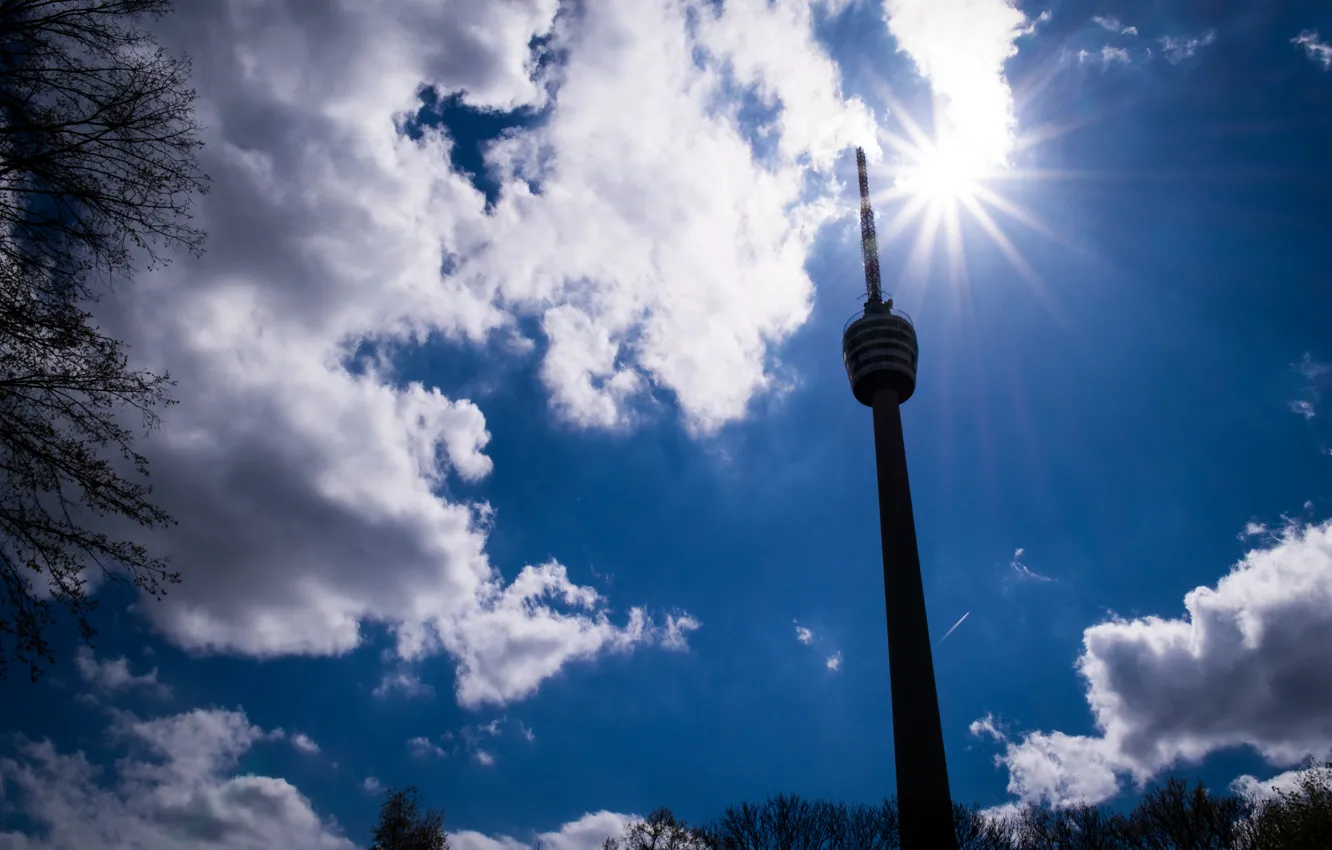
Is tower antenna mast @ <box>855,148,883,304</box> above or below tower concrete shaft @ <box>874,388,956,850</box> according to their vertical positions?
above

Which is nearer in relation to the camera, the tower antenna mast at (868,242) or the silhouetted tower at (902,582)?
the silhouetted tower at (902,582)

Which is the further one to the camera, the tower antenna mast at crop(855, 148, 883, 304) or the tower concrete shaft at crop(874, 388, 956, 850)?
the tower antenna mast at crop(855, 148, 883, 304)

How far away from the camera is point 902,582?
5069 centimetres

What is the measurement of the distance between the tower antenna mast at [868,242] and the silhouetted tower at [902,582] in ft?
0.46

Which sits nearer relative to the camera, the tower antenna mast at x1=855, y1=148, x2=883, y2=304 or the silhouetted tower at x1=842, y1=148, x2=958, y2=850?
the silhouetted tower at x1=842, y1=148, x2=958, y2=850

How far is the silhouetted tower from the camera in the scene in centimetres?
4328

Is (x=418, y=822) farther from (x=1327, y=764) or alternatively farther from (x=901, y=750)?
(x=1327, y=764)

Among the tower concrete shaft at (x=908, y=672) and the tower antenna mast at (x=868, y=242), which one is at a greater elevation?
the tower antenna mast at (x=868, y=242)

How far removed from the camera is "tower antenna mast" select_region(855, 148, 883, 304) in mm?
69062

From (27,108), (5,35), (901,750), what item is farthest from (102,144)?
(901,750)

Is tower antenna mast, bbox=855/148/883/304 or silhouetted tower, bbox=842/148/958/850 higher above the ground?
tower antenna mast, bbox=855/148/883/304

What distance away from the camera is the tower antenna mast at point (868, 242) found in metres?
69.1

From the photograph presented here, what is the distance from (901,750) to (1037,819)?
12264mm

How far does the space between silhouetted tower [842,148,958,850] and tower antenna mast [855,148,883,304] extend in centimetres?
14
